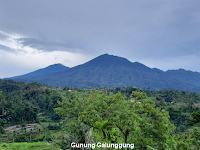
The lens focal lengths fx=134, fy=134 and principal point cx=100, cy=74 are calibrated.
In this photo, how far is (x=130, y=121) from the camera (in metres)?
5.90

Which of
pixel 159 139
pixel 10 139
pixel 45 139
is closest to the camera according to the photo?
pixel 159 139

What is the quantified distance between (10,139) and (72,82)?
16110 centimetres

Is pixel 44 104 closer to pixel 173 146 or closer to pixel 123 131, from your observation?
pixel 123 131

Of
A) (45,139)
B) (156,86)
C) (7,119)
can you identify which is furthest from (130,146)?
(156,86)

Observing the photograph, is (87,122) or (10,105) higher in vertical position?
(87,122)

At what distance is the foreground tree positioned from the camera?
18.9 ft

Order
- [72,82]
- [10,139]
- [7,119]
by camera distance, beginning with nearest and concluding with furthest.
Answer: [10,139] → [7,119] → [72,82]

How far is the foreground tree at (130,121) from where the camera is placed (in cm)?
577

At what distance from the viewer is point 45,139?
79.4 ft

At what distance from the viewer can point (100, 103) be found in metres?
7.29

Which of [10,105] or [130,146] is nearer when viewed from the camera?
[130,146]

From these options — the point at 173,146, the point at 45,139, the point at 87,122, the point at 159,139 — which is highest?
the point at 173,146

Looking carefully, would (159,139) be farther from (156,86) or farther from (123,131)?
Answer: (156,86)

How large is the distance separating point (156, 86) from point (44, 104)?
174 metres
